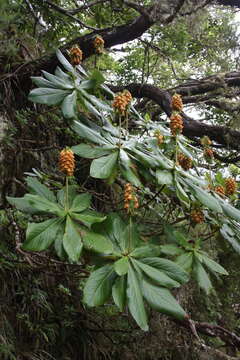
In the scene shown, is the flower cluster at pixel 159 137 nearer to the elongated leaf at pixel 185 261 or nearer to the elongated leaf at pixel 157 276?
the elongated leaf at pixel 185 261

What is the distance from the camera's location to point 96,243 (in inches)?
36.7

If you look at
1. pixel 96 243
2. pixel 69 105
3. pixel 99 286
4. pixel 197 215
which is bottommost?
pixel 99 286

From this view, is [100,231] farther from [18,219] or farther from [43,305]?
[43,305]

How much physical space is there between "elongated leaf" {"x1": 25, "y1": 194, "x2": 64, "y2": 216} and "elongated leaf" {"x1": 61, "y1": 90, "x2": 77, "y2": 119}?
0.33 m

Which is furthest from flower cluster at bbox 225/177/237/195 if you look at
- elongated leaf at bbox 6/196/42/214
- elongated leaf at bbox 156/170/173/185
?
elongated leaf at bbox 6/196/42/214

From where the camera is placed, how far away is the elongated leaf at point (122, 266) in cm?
89

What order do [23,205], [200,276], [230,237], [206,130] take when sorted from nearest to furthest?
[23,205] → [200,276] → [230,237] → [206,130]

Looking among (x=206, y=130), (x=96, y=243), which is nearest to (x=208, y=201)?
(x=96, y=243)

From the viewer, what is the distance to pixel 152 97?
2.55 m

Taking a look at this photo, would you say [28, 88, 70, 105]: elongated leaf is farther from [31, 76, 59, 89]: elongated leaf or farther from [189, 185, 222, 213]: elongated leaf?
[189, 185, 222, 213]: elongated leaf

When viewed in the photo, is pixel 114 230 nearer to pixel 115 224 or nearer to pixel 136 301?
pixel 115 224

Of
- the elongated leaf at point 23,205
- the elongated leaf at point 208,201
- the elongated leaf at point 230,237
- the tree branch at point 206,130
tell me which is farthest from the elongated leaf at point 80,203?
the tree branch at point 206,130

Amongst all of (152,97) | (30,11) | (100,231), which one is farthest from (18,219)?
(30,11)

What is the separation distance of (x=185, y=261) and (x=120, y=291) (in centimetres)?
33
